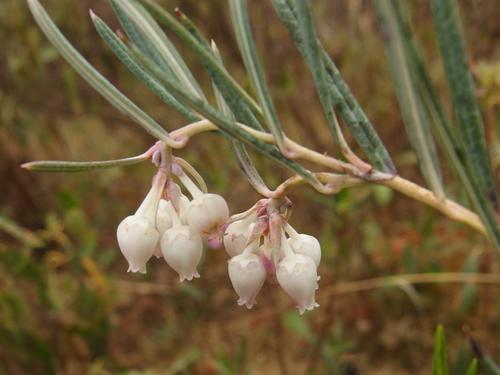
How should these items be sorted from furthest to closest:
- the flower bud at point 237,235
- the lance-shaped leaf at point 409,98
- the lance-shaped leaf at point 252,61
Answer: the flower bud at point 237,235 → the lance-shaped leaf at point 252,61 → the lance-shaped leaf at point 409,98

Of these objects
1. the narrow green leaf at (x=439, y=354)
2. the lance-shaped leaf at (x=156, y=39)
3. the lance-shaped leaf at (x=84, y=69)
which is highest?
the lance-shaped leaf at (x=156, y=39)

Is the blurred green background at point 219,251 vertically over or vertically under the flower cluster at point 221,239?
over

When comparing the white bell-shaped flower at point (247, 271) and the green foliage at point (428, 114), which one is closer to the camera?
the green foliage at point (428, 114)

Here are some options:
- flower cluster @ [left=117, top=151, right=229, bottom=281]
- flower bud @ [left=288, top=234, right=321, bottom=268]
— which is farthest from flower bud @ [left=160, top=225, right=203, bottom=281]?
flower bud @ [left=288, top=234, right=321, bottom=268]

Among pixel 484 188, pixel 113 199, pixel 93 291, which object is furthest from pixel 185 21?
pixel 113 199

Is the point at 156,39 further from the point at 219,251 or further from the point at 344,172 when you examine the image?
the point at 219,251

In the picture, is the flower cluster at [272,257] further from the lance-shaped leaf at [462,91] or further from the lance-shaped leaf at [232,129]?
the lance-shaped leaf at [462,91]

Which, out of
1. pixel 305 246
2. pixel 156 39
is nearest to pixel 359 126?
pixel 305 246

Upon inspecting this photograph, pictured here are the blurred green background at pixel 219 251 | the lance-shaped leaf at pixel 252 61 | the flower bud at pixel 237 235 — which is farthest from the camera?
the blurred green background at pixel 219 251

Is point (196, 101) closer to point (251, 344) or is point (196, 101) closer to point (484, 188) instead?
point (484, 188)

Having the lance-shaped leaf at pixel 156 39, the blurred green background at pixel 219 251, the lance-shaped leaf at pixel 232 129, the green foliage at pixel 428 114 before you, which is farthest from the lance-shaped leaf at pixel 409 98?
the blurred green background at pixel 219 251
